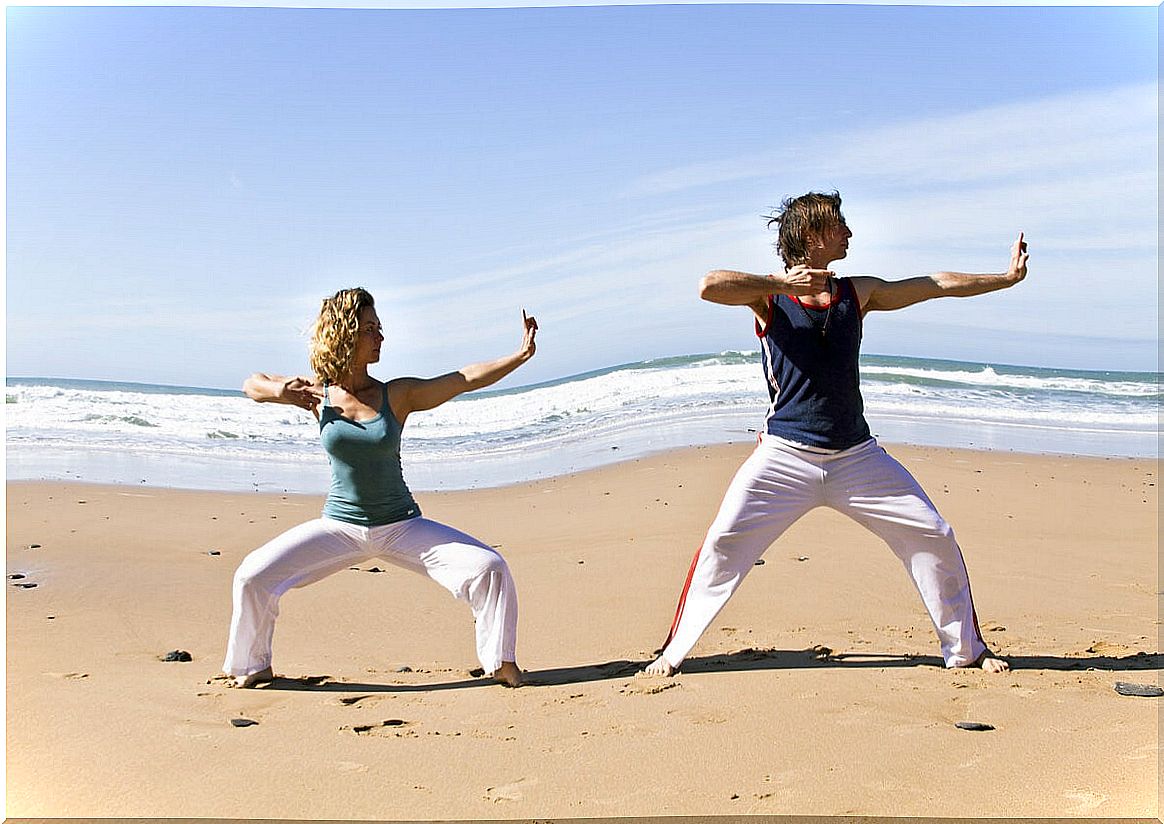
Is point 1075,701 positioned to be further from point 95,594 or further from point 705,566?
point 95,594

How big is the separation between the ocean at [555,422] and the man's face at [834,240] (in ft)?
25.9

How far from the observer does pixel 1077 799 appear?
338 centimetres

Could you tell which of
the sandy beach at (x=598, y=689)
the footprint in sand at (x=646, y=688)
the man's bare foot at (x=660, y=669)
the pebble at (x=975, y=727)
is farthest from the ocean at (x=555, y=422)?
the pebble at (x=975, y=727)

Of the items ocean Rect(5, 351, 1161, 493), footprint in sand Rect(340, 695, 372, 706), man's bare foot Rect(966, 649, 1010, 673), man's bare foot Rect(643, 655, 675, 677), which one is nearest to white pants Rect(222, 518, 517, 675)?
footprint in sand Rect(340, 695, 372, 706)

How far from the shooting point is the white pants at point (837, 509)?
4836mm

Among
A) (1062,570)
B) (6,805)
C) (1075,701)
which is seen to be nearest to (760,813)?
(1075,701)

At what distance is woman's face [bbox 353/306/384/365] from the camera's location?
4863 mm

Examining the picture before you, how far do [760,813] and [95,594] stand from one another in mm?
4614

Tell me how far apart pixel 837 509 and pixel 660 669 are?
947mm

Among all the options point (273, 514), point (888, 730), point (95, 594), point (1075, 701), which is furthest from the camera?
point (273, 514)

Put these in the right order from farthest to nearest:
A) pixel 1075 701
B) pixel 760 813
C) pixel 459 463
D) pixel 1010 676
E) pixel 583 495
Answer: pixel 459 463 → pixel 583 495 → pixel 1010 676 → pixel 1075 701 → pixel 760 813

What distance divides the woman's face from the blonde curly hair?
0.02m

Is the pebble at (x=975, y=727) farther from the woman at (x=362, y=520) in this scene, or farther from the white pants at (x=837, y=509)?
the woman at (x=362, y=520)

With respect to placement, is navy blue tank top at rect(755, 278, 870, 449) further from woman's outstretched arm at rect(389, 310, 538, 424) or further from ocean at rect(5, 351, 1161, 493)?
ocean at rect(5, 351, 1161, 493)
